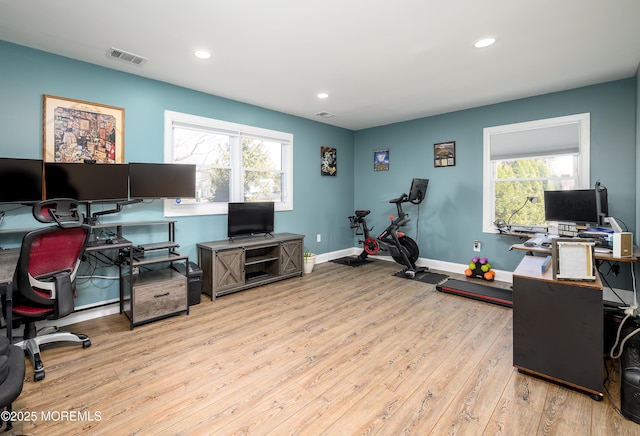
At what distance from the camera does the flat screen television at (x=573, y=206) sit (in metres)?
3.20

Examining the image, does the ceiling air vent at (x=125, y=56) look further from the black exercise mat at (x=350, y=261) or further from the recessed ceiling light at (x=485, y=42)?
the black exercise mat at (x=350, y=261)

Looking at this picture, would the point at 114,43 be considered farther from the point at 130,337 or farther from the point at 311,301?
the point at 311,301

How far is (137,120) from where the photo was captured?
3.44 meters

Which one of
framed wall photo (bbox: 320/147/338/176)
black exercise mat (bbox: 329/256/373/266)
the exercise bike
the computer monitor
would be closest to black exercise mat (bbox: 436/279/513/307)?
the exercise bike

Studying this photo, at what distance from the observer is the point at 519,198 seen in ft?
14.5

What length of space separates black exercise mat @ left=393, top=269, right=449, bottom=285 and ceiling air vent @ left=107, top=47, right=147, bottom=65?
4356 millimetres

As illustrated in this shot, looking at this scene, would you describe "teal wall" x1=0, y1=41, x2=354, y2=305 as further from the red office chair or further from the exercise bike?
the exercise bike

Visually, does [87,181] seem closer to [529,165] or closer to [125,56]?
[125,56]

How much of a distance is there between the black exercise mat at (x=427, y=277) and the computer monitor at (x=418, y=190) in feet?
3.97

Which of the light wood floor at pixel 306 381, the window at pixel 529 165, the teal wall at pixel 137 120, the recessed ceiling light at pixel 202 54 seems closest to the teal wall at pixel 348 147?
the teal wall at pixel 137 120

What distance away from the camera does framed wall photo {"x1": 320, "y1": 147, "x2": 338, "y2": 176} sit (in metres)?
5.71

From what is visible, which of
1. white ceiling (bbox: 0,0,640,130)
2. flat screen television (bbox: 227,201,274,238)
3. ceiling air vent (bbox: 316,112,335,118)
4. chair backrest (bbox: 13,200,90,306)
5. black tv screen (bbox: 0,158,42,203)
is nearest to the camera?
chair backrest (bbox: 13,200,90,306)

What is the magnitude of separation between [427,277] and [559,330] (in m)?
2.73

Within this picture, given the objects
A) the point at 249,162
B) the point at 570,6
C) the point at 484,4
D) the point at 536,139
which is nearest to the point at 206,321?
the point at 249,162
